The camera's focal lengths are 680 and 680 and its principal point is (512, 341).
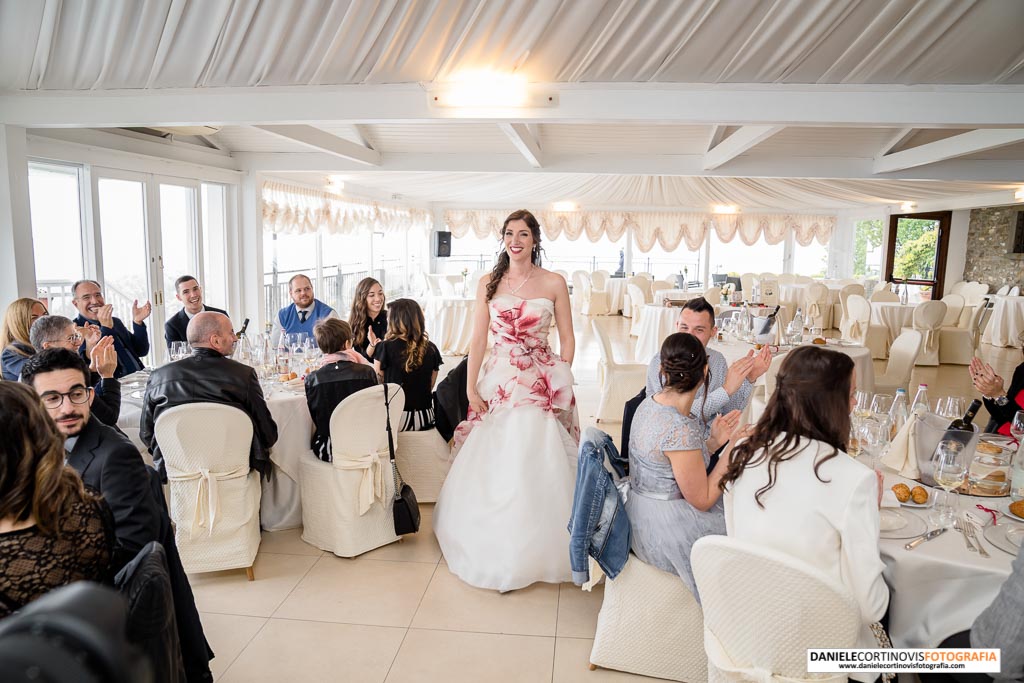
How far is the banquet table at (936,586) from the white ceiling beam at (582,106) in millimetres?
3170

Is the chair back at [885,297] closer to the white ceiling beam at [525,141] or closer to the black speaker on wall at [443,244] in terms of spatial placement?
the white ceiling beam at [525,141]

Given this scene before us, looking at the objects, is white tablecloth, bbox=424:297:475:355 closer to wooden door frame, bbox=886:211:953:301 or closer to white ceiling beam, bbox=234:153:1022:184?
white ceiling beam, bbox=234:153:1022:184

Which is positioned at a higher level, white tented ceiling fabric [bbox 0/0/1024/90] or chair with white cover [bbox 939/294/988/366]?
white tented ceiling fabric [bbox 0/0/1024/90]

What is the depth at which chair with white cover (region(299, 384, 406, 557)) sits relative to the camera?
3553 mm

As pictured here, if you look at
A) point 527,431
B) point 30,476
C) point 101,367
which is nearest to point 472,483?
point 527,431

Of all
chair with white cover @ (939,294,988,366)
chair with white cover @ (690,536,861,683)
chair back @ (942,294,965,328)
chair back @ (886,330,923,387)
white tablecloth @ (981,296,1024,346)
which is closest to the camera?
chair with white cover @ (690,536,861,683)

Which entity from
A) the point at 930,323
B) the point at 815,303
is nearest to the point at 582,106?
the point at 930,323

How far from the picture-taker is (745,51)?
422cm

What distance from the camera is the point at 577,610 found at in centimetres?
320

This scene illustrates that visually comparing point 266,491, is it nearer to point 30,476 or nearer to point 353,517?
point 353,517

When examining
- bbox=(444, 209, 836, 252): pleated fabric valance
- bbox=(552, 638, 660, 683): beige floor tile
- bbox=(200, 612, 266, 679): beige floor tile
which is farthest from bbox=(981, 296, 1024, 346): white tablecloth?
bbox=(200, 612, 266, 679): beige floor tile

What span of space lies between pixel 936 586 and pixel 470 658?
1.74m

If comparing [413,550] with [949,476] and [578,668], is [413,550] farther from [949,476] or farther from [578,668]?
[949,476]

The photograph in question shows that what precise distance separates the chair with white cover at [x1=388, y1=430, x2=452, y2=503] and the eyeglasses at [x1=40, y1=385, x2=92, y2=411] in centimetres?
251
